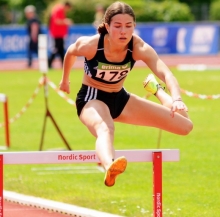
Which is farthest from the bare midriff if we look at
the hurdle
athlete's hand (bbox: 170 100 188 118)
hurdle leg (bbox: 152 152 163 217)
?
hurdle leg (bbox: 152 152 163 217)

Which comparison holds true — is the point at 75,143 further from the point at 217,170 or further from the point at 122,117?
the point at 122,117

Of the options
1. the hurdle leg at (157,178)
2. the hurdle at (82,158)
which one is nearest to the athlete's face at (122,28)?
the hurdle at (82,158)

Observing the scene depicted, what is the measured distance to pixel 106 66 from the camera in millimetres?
8367

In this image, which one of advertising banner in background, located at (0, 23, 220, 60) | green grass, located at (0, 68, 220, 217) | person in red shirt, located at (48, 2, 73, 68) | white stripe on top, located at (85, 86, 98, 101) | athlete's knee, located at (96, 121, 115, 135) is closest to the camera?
athlete's knee, located at (96, 121, 115, 135)

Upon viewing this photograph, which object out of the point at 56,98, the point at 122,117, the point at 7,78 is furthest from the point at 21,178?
the point at 7,78

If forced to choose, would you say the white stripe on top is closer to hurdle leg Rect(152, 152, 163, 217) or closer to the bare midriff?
the bare midriff

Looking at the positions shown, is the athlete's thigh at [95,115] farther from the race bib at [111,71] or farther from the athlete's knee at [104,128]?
the race bib at [111,71]

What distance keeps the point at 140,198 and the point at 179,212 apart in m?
0.96

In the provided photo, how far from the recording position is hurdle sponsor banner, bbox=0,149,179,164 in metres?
7.16

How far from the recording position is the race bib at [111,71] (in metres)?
8.36

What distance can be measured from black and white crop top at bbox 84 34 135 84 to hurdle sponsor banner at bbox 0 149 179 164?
124 cm

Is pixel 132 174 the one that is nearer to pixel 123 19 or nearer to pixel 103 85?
pixel 103 85

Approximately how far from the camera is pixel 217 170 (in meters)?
11.7

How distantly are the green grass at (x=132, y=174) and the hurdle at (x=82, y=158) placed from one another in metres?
1.60
